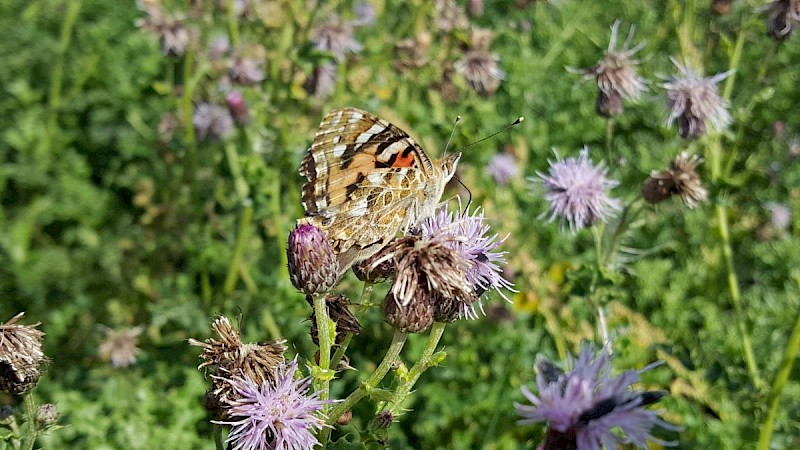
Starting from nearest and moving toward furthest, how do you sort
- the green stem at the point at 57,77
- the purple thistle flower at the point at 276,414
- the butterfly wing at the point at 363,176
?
the purple thistle flower at the point at 276,414
the butterfly wing at the point at 363,176
the green stem at the point at 57,77

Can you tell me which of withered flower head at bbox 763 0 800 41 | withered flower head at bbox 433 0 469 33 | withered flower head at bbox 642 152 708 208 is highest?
withered flower head at bbox 763 0 800 41

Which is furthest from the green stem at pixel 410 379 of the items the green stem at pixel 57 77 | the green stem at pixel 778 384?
the green stem at pixel 57 77

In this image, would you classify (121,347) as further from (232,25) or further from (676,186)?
(676,186)

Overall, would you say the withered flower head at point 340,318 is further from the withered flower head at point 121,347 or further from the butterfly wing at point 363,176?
the withered flower head at point 121,347

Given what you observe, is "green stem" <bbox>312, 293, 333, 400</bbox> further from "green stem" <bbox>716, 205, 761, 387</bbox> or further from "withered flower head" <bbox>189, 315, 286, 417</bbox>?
"green stem" <bbox>716, 205, 761, 387</bbox>

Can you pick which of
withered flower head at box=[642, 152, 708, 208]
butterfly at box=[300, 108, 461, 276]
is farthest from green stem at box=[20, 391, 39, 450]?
withered flower head at box=[642, 152, 708, 208]
